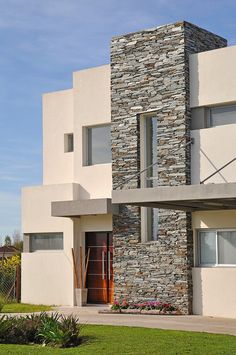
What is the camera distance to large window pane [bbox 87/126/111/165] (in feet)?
82.3

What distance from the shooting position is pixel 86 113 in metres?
25.5

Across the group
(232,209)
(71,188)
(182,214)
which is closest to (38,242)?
(71,188)

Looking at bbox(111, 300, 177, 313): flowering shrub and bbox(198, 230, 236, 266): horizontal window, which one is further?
bbox(111, 300, 177, 313): flowering shrub

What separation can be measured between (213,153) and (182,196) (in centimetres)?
405

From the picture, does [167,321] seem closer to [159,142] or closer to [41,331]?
[41,331]

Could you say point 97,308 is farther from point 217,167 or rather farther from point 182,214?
point 217,167

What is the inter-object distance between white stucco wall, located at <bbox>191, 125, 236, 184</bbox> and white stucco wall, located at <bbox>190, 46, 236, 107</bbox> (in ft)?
3.01

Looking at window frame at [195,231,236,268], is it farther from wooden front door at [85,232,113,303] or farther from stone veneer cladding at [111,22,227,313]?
wooden front door at [85,232,113,303]

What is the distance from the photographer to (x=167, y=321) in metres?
19.8

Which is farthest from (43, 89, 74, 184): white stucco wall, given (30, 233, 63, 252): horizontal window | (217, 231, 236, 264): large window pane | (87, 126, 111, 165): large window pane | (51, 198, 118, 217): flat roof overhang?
(217, 231, 236, 264): large window pane

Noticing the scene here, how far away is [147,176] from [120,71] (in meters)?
3.58

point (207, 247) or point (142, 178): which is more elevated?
point (142, 178)

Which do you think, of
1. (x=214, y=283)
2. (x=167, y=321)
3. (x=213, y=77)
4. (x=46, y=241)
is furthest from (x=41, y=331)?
(x=46, y=241)

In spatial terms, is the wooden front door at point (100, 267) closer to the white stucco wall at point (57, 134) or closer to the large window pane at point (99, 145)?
the white stucco wall at point (57, 134)
